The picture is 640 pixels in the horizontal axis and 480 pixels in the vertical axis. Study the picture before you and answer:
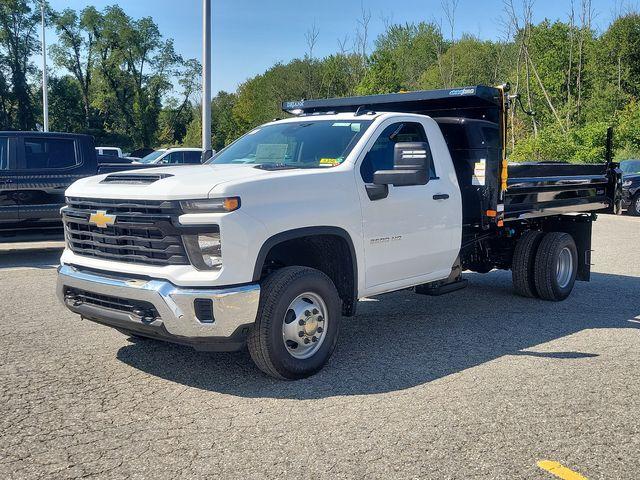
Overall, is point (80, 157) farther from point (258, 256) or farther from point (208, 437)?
point (208, 437)

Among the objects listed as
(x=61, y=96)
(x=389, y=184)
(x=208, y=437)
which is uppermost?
(x=61, y=96)

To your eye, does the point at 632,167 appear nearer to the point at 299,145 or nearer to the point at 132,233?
the point at 299,145

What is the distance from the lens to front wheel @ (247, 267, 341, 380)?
474 cm

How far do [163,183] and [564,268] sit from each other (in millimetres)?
5528

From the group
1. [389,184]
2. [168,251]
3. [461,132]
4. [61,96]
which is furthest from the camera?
[61,96]

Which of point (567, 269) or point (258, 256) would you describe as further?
point (567, 269)

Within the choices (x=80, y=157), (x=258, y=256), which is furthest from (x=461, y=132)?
(x=80, y=157)

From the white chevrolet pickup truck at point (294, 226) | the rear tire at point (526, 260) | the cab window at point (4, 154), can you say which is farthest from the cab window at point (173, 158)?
the rear tire at point (526, 260)

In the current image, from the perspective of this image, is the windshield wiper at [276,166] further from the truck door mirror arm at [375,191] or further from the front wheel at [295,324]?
A: the front wheel at [295,324]

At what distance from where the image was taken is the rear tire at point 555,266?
7.87 m

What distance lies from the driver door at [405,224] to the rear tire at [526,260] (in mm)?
1759

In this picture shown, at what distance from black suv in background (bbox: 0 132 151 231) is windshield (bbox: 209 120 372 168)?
5.33 meters

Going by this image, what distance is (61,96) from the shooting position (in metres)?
63.4

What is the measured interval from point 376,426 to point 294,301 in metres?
1.17
